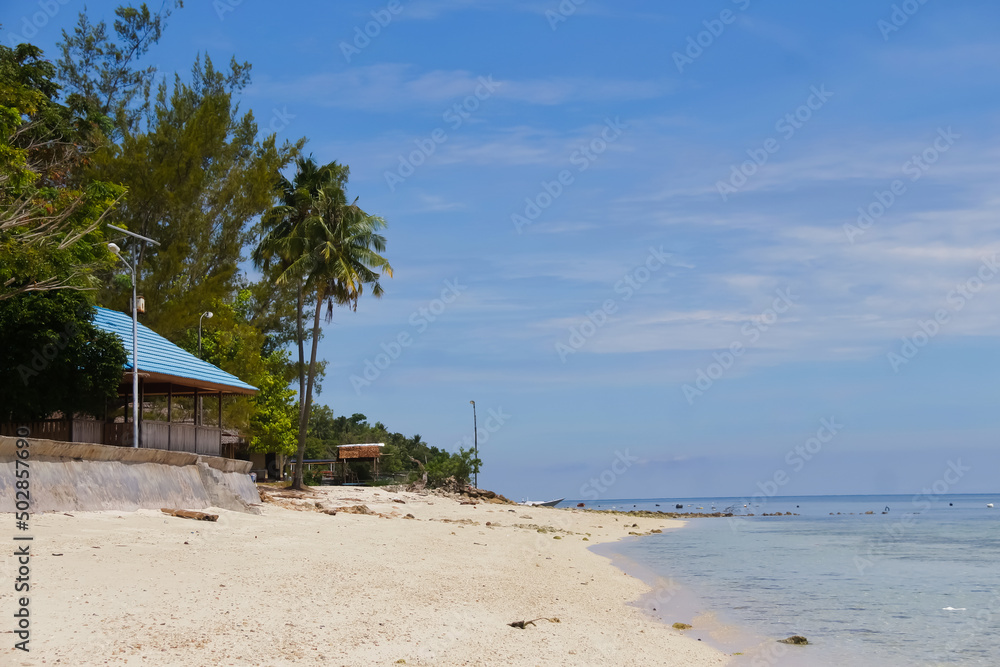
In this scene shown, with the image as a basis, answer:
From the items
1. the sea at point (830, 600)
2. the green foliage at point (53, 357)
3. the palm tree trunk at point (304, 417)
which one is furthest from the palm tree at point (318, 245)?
the sea at point (830, 600)

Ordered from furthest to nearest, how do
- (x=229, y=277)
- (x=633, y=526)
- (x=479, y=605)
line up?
1. (x=633, y=526)
2. (x=229, y=277)
3. (x=479, y=605)

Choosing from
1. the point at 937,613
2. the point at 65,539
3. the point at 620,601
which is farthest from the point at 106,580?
the point at 937,613

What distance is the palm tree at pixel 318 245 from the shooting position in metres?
32.6

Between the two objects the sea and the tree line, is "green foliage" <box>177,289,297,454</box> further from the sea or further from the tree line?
the sea

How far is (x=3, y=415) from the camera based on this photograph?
69.6 ft

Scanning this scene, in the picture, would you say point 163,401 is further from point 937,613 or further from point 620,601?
point 937,613

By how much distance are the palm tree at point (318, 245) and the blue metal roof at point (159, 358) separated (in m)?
6.02

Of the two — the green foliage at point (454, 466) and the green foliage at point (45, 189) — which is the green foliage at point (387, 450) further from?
the green foliage at point (45, 189)

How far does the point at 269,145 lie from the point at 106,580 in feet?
98.4

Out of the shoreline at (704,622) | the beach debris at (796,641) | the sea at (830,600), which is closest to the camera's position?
the shoreline at (704,622)

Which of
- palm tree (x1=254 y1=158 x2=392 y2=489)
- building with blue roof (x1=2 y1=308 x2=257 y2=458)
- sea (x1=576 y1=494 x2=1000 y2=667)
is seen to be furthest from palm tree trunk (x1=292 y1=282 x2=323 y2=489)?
sea (x1=576 y1=494 x2=1000 y2=667)

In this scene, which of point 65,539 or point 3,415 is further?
point 3,415

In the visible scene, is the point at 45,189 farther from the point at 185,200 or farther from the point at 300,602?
the point at 300,602

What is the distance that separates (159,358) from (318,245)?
10405 mm
